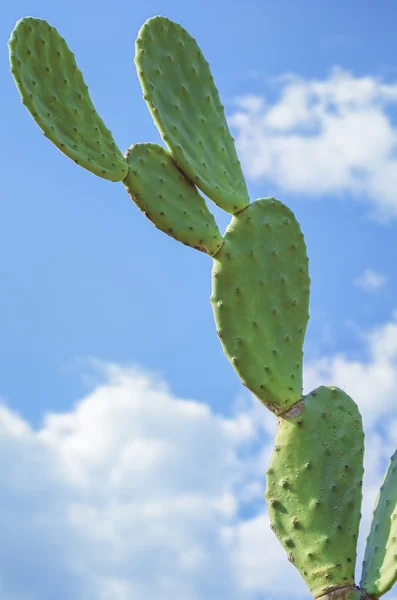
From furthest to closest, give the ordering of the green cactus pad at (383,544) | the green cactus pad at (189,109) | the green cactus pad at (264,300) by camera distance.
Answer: the green cactus pad at (189,109), the green cactus pad at (264,300), the green cactus pad at (383,544)

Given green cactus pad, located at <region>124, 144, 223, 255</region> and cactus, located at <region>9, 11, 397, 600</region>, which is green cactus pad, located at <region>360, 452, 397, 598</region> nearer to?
cactus, located at <region>9, 11, 397, 600</region>

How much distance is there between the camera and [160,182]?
3.64 metres

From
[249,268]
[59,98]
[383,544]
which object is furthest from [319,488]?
[59,98]

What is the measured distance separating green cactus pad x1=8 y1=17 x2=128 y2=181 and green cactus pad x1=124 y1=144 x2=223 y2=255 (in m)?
0.07

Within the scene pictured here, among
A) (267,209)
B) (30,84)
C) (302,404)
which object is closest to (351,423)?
(302,404)

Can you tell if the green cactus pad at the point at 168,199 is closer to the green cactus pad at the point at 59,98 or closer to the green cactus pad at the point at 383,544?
the green cactus pad at the point at 59,98

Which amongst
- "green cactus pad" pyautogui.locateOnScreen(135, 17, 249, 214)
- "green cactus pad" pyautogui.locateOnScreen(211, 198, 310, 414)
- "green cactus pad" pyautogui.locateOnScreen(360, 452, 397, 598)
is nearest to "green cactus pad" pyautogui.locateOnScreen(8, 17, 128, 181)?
"green cactus pad" pyautogui.locateOnScreen(135, 17, 249, 214)

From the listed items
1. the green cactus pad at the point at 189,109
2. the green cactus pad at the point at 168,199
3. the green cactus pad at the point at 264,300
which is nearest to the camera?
the green cactus pad at the point at 264,300

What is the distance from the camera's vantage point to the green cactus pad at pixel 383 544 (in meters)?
3.21

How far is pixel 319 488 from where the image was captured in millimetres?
3299

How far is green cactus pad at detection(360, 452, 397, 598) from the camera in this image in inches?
126

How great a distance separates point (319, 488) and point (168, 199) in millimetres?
1192

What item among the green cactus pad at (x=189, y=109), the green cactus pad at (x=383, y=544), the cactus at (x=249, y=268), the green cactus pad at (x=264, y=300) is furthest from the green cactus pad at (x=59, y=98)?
the green cactus pad at (x=383, y=544)

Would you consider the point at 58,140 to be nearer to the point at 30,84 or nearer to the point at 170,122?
the point at 30,84
